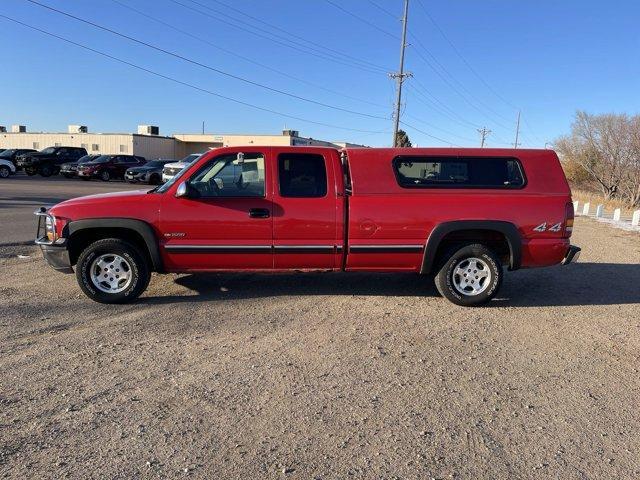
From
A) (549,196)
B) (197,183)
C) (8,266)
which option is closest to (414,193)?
(549,196)

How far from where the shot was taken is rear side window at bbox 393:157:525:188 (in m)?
5.98

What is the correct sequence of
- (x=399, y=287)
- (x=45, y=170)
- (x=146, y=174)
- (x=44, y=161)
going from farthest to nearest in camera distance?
1. (x=45, y=170)
2. (x=44, y=161)
3. (x=146, y=174)
4. (x=399, y=287)

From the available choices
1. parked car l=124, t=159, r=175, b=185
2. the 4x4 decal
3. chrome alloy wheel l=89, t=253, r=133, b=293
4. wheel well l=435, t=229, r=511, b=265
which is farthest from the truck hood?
parked car l=124, t=159, r=175, b=185

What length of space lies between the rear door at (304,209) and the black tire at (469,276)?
1345mm

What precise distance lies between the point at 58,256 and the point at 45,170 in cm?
3132

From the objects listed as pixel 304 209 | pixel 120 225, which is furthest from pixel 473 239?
pixel 120 225

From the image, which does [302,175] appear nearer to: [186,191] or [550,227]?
[186,191]

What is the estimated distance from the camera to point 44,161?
32.7 meters

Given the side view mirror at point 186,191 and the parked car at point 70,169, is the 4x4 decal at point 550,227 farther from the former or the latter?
the parked car at point 70,169

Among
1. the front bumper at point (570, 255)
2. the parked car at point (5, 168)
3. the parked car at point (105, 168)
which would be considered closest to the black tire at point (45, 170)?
the parked car at point (5, 168)

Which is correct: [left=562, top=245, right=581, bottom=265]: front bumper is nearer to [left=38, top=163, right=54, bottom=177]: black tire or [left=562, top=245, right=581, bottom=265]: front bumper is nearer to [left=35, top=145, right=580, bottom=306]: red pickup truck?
[left=35, top=145, right=580, bottom=306]: red pickup truck

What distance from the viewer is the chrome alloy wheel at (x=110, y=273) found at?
18.9 ft

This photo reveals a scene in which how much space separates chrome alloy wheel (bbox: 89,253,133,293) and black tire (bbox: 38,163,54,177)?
31.4m

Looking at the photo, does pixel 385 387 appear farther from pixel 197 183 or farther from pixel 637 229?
pixel 637 229
